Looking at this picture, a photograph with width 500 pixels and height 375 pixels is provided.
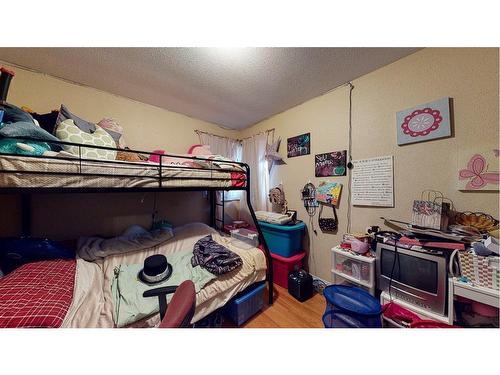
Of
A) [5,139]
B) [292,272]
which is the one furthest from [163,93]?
[292,272]

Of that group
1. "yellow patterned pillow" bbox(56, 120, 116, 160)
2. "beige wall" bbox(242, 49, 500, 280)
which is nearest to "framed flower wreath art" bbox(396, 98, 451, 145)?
"beige wall" bbox(242, 49, 500, 280)

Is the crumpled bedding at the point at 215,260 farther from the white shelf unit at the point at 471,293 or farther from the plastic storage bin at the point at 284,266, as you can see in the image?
the white shelf unit at the point at 471,293

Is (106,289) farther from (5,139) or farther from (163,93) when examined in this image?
Result: (163,93)

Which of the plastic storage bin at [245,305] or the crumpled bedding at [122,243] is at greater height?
the crumpled bedding at [122,243]

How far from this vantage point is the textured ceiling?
3.93 ft

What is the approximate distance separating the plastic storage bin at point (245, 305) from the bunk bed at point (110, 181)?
9 cm

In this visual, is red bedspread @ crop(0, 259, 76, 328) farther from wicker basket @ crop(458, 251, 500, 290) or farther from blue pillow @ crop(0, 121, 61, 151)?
wicker basket @ crop(458, 251, 500, 290)

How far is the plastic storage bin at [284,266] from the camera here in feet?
5.74

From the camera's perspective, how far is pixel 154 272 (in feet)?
3.57

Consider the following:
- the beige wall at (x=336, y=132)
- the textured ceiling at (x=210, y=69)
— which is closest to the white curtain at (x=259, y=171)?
the beige wall at (x=336, y=132)

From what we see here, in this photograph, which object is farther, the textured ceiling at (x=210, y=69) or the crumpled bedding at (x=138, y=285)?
the textured ceiling at (x=210, y=69)

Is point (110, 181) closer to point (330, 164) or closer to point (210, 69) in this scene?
point (210, 69)
